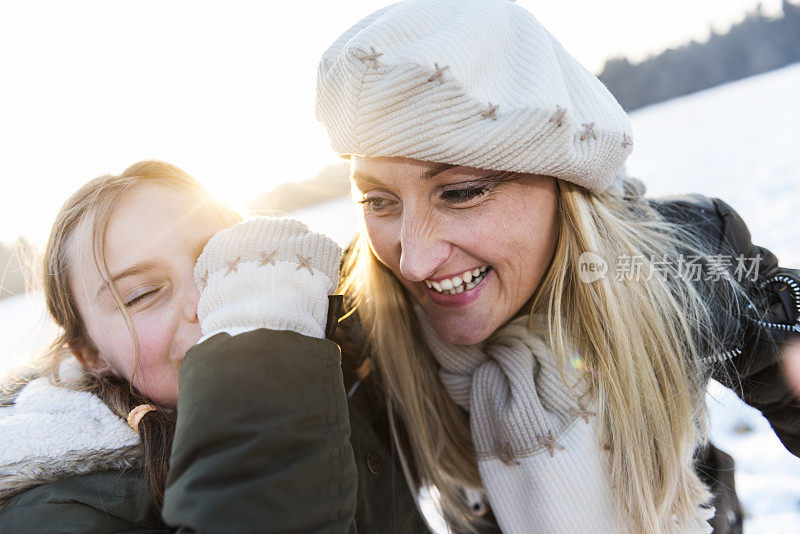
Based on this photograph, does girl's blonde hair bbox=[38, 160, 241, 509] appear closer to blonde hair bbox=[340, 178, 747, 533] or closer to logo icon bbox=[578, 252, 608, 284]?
blonde hair bbox=[340, 178, 747, 533]

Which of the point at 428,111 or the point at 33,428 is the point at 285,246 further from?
the point at 33,428

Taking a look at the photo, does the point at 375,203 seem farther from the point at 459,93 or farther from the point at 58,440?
the point at 58,440

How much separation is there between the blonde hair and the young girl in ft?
2.48

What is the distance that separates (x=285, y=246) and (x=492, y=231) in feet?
2.19

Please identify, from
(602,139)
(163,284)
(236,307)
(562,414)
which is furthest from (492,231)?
(163,284)

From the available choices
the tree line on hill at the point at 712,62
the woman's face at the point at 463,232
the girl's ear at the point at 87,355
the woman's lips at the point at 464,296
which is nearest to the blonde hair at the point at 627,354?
the woman's face at the point at 463,232

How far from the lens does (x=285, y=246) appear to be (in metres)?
1.47

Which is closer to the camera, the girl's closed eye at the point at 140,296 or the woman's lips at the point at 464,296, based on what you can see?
the girl's closed eye at the point at 140,296

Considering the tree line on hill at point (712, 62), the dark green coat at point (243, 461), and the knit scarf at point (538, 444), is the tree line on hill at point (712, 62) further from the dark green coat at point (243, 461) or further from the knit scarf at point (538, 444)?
the dark green coat at point (243, 461)

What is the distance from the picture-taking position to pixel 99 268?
1609mm

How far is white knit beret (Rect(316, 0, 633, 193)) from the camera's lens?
1.35 m

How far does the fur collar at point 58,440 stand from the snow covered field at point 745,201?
1.72 ft

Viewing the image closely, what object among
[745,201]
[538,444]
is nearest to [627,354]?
[538,444]

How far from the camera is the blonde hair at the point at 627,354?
172 cm
